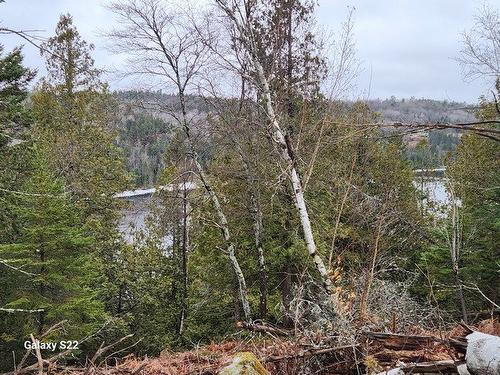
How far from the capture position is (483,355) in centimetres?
253

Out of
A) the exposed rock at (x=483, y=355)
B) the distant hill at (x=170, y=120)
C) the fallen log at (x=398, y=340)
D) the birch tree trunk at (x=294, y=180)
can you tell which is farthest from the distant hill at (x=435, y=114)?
the birch tree trunk at (x=294, y=180)

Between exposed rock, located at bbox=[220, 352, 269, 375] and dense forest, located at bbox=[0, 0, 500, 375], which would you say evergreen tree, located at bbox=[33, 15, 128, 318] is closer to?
dense forest, located at bbox=[0, 0, 500, 375]

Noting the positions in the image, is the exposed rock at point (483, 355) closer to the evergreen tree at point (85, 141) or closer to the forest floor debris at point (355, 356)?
the forest floor debris at point (355, 356)

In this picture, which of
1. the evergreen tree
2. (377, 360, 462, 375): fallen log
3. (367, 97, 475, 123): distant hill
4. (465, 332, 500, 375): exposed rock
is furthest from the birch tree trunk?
the evergreen tree

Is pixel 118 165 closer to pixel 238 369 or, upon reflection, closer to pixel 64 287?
pixel 64 287

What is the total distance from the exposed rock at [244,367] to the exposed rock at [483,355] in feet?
4.56

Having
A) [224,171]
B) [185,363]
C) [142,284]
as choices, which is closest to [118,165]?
[142,284]

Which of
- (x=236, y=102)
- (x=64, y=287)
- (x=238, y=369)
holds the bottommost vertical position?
(x=64, y=287)

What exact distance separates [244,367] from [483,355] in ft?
5.07

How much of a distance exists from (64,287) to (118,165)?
327 inches

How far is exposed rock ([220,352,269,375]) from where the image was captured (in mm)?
3279

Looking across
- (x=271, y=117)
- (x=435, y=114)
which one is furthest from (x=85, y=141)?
(x=435, y=114)

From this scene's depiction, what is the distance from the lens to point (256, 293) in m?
14.5

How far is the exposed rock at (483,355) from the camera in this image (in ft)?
8.02
